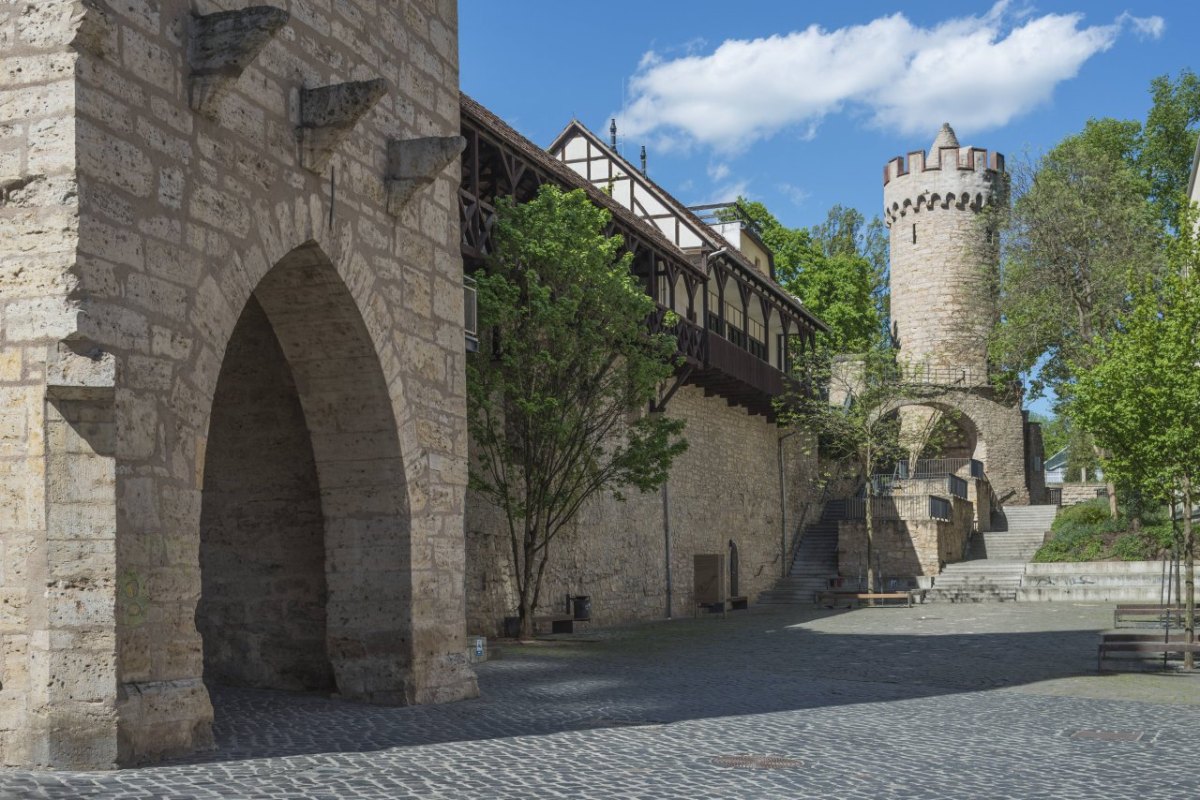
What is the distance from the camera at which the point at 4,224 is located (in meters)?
6.54

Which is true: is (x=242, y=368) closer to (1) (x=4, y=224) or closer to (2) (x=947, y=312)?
(1) (x=4, y=224)

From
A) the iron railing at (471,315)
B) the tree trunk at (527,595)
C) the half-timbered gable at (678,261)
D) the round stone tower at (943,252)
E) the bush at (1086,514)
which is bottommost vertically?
the tree trunk at (527,595)

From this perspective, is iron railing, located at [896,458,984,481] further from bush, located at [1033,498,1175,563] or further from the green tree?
bush, located at [1033,498,1175,563]

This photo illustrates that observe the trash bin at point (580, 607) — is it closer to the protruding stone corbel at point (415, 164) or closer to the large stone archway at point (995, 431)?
the protruding stone corbel at point (415, 164)

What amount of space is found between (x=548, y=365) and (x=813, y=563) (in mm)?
18680

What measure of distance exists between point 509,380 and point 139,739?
1140cm

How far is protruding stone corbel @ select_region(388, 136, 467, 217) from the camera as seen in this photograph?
9.45 metres

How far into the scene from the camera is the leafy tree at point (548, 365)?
17375mm

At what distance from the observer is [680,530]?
26812 millimetres

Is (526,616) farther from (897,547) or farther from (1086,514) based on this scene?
(1086,514)

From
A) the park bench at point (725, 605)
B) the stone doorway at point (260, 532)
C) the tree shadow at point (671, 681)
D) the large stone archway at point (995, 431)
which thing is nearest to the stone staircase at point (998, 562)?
the large stone archway at point (995, 431)

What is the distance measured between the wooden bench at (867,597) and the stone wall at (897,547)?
14.0 ft

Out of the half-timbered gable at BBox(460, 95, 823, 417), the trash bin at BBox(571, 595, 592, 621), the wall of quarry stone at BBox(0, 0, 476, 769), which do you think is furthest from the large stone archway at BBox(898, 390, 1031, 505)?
the wall of quarry stone at BBox(0, 0, 476, 769)

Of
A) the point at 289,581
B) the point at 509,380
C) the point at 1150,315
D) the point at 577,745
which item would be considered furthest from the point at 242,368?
the point at 1150,315
